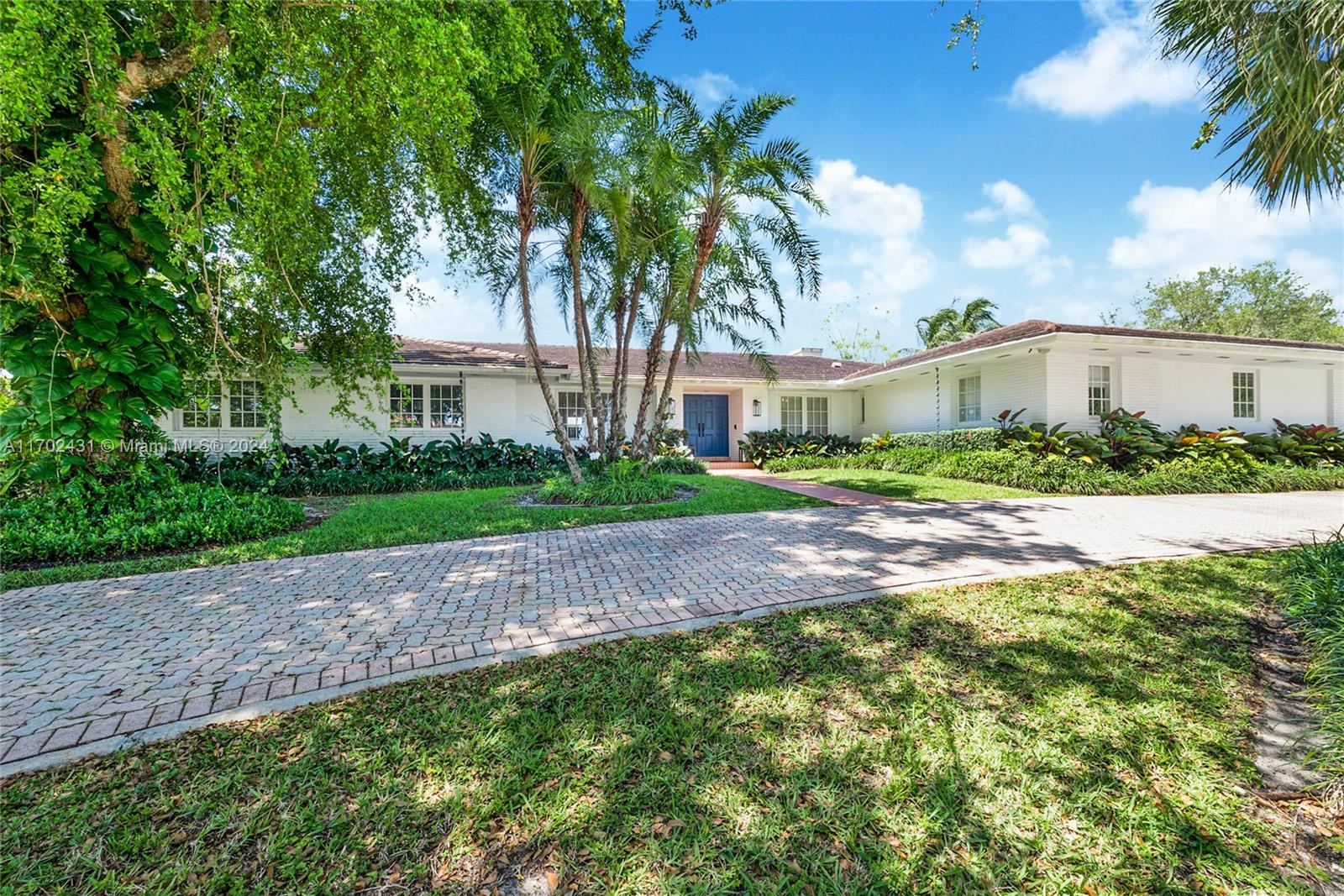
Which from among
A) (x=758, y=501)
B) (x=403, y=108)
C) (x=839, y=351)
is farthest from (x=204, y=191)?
(x=839, y=351)

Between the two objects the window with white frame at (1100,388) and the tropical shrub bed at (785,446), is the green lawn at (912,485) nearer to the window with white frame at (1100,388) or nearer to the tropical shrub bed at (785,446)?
the tropical shrub bed at (785,446)

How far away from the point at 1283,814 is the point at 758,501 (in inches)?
286

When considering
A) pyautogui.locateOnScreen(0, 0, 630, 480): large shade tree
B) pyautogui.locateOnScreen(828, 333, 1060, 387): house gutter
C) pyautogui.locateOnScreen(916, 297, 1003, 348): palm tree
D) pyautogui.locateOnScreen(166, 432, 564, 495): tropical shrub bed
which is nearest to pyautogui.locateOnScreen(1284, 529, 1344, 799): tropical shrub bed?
pyautogui.locateOnScreen(0, 0, 630, 480): large shade tree

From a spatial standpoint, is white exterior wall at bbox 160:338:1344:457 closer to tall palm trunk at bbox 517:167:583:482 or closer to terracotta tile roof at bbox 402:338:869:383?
terracotta tile roof at bbox 402:338:869:383

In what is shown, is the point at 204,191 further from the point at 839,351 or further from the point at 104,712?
the point at 839,351

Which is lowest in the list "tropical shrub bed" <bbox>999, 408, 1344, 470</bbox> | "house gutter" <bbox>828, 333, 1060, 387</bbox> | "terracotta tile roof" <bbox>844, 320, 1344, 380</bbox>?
"tropical shrub bed" <bbox>999, 408, 1344, 470</bbox>

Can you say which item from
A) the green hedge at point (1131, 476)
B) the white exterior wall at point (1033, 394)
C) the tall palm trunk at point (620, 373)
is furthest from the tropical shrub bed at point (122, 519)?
the green hedge at point (1131, 476)

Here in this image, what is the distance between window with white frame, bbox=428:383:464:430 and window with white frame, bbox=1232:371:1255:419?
71.4ft

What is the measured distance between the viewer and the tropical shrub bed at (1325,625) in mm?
2354

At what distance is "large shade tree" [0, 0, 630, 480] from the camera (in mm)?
4363

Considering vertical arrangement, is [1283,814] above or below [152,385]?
below

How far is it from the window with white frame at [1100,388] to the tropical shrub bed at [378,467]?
14.0 meters

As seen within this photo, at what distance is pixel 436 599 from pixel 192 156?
5.23 metres

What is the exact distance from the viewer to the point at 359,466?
1184 cm
